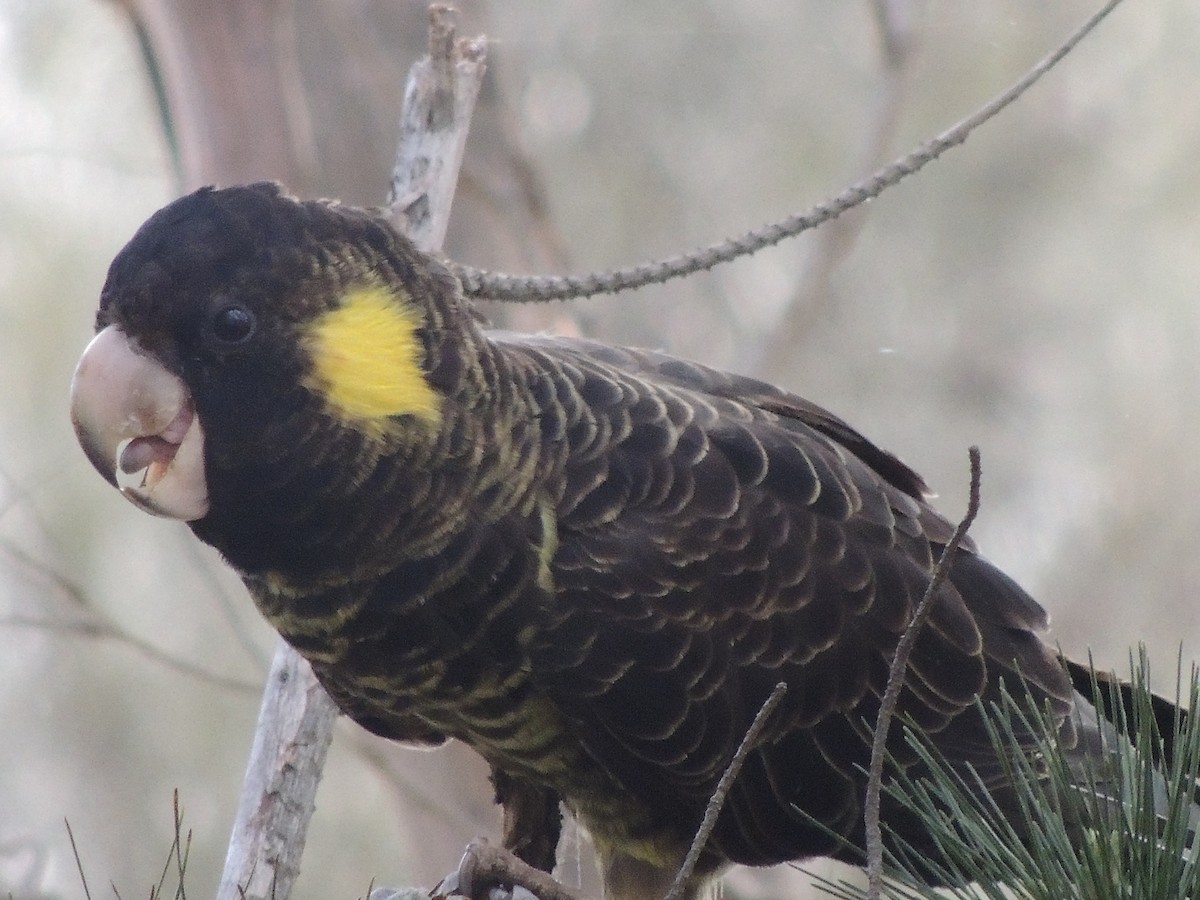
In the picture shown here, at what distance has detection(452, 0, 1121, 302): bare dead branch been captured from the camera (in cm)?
205

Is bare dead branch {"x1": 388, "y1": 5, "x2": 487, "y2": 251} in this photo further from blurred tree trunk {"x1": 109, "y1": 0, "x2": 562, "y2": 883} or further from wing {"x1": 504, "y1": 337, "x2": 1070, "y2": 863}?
blurred tree trunk {"x1": 109, "y1": 0, "x2": 562, "y2": 883}

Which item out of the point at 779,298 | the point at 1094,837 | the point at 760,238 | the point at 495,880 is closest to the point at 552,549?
the point at 495,880

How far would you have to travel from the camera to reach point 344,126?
14.7 ft

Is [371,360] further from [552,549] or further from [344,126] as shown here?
[344,126]

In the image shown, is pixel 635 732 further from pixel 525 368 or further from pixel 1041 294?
pixel 1041 294

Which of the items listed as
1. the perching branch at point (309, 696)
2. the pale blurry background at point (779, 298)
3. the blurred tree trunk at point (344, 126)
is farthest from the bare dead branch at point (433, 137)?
the pale blurry background at point (779, 298)

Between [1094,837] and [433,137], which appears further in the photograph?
[433,137]

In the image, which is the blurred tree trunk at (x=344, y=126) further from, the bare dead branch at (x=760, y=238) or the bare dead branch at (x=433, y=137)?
the bare dead branch at (x=760, y=238)

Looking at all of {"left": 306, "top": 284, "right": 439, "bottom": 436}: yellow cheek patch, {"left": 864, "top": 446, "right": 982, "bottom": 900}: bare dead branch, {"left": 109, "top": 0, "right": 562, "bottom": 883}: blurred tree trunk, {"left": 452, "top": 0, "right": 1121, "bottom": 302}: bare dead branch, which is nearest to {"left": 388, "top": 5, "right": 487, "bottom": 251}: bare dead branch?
{"left": 452, "top": 0, "right": 1121, "bottom": 302}: bare dead branch

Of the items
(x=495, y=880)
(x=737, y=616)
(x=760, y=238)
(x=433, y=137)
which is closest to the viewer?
(x=495, y=880)

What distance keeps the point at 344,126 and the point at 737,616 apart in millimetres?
2962

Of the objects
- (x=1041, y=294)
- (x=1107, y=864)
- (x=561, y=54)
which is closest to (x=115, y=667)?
(x=561, y=54)

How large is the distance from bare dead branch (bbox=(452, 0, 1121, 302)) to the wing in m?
0.15

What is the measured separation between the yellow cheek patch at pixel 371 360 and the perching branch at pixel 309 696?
629 millimetres
